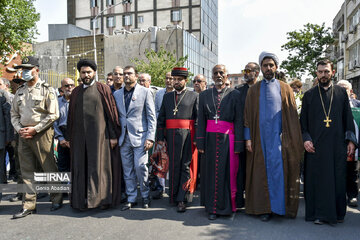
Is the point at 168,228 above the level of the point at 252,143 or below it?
below

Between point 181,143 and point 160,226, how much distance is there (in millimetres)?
1337

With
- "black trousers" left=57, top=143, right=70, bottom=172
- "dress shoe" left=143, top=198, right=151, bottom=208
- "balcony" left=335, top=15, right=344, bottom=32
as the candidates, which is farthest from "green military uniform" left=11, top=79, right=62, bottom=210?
"balcony" left=335, top=15, right=344, bottom=32

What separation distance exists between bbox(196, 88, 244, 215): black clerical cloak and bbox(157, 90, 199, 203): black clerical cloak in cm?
33

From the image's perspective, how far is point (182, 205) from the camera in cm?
498

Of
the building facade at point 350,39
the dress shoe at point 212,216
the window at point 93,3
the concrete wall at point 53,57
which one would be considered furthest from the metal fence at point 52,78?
the window at point 93,3

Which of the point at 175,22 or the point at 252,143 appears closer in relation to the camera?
the point at 252,143

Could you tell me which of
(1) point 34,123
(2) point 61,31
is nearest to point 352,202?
(1) point 34,123

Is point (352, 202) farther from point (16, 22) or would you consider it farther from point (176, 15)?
point (176, 15)

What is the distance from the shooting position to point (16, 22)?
15094 mm

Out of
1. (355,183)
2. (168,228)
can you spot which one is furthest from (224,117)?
(355,183)

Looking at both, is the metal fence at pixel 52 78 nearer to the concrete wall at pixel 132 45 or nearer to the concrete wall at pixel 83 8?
the concrete wall at pixel 132 45

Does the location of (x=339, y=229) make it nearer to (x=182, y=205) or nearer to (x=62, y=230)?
(x=182, y=205)

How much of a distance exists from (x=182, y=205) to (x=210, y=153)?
0.95 m

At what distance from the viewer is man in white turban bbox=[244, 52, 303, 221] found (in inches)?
178
